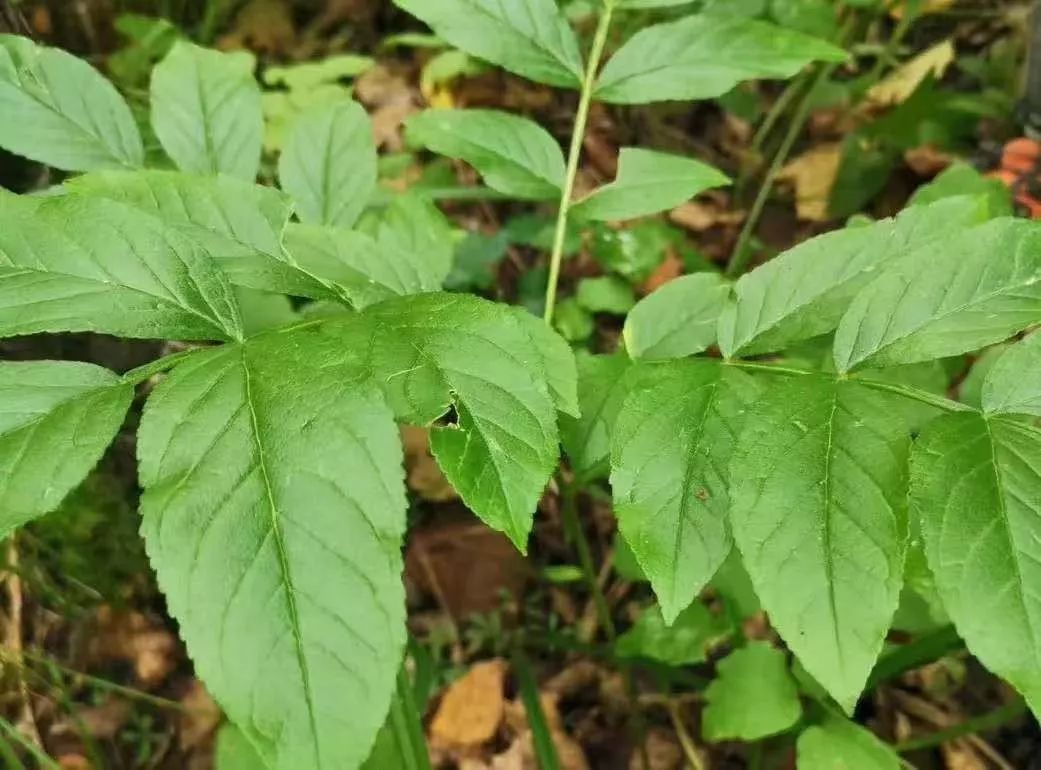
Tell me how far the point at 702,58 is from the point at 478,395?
71 centimetres

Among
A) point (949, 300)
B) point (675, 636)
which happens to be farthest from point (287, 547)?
point (675, 636)

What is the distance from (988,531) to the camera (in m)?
0.79

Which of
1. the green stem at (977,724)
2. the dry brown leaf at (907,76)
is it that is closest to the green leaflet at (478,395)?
the green stem at (977,724)

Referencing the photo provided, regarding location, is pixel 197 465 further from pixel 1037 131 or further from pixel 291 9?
A: pixel 291 9

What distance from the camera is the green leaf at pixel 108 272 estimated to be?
0.88 m

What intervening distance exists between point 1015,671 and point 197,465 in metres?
0.69

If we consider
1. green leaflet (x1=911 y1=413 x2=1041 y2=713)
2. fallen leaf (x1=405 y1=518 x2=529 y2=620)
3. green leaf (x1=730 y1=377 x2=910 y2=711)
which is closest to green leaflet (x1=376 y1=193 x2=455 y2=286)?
green leaf (x1=730 y1=377 x2=910 y2=711)

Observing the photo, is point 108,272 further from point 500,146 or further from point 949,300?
point 949,300

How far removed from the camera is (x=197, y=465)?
0.78 m

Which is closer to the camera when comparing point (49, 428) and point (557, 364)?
point (49, 428)

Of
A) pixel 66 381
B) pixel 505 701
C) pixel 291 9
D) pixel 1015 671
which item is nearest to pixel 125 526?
pixel 505 701

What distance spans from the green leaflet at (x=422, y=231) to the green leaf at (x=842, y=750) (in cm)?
89

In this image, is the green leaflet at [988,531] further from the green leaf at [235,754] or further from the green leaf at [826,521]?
the green leaf at [235,754]

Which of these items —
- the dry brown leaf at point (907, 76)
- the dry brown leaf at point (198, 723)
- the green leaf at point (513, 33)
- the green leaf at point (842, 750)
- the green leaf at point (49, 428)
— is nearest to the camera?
the green leaf at point (49, 428)
